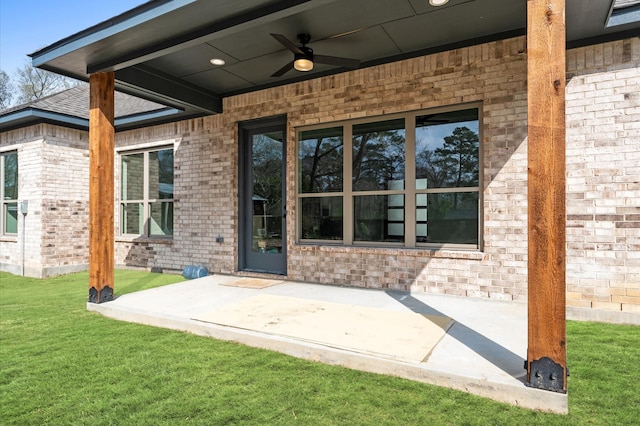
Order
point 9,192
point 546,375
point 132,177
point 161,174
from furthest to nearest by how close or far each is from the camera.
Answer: point 9,192 < point 132,177 < point 161,174 < point 546,375

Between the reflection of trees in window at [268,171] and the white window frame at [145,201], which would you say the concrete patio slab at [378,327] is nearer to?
the reflection of trees in window at [268,171]

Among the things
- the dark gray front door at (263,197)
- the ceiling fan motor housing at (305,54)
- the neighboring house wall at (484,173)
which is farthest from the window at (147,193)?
the ceiling fan motor housing at (305,54)

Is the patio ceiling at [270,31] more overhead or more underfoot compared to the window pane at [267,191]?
more overhead

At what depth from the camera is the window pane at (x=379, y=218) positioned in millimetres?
5047

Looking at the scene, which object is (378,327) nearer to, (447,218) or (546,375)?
(546,375)

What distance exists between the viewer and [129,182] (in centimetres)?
788

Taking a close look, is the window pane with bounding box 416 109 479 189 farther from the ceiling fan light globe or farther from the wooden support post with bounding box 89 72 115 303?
the wooden support post with bounding box 89 72 115 303

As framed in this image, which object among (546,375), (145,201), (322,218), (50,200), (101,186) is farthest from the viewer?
(145,201)

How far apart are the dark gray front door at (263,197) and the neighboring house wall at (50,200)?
3990 mm

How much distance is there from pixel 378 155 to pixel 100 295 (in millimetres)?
3991

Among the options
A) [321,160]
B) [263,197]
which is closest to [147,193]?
[263,197]

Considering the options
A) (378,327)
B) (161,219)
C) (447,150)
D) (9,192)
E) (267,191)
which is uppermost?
(447,150)

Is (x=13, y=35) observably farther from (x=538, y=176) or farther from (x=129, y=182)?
(x=538, y=176)

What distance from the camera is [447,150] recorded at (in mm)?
4766
